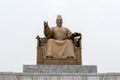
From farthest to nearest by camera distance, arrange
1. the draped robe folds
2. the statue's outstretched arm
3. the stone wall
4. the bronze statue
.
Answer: the statue's outstretched arm → the draped robe folds → the bronze statue → the stone wall

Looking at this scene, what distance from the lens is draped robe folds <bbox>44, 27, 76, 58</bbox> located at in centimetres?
1145

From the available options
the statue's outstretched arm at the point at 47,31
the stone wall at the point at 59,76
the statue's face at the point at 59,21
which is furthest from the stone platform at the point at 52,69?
the statue's face at the point at 59,21

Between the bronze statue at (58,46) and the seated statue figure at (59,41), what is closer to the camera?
the bronze statue at (58,46)

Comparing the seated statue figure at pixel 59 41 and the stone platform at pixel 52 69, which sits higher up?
the seated statue figure at pixel 59 41

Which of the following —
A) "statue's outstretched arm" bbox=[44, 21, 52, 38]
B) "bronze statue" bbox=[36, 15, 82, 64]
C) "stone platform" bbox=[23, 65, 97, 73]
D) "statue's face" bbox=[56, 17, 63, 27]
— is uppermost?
"statue's face" bbox=[56, 17, 63, 27]

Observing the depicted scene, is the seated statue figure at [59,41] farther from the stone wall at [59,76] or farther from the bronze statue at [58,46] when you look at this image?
the stone wall at [59,76]

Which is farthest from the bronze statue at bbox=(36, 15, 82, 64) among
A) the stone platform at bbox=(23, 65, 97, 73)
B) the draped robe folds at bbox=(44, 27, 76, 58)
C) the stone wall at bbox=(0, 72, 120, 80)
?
the stone wall at bbox=(0, 72, 120, 80)

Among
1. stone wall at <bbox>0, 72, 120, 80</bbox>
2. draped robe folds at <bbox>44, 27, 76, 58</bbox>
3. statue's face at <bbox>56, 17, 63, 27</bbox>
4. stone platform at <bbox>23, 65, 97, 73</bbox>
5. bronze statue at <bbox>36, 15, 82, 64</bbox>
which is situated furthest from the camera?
statue's face at <bbox>56, 17, 63, 27</bbox>

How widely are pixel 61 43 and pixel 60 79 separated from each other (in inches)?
78.8

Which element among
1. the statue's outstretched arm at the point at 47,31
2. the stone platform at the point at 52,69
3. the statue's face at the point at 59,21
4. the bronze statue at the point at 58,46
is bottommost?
the stone platform at the point at 52,69

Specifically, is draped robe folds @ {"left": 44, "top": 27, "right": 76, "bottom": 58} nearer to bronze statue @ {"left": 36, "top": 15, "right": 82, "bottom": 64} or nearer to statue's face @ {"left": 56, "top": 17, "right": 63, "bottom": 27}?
bronze statue @ {"left": 36, "top": 15, "right": 82, "bottom": 64}

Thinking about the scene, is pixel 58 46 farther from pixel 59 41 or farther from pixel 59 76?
pixel 59 76

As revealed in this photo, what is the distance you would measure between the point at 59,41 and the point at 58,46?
18cm

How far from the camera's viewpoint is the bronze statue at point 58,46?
1134 cm
